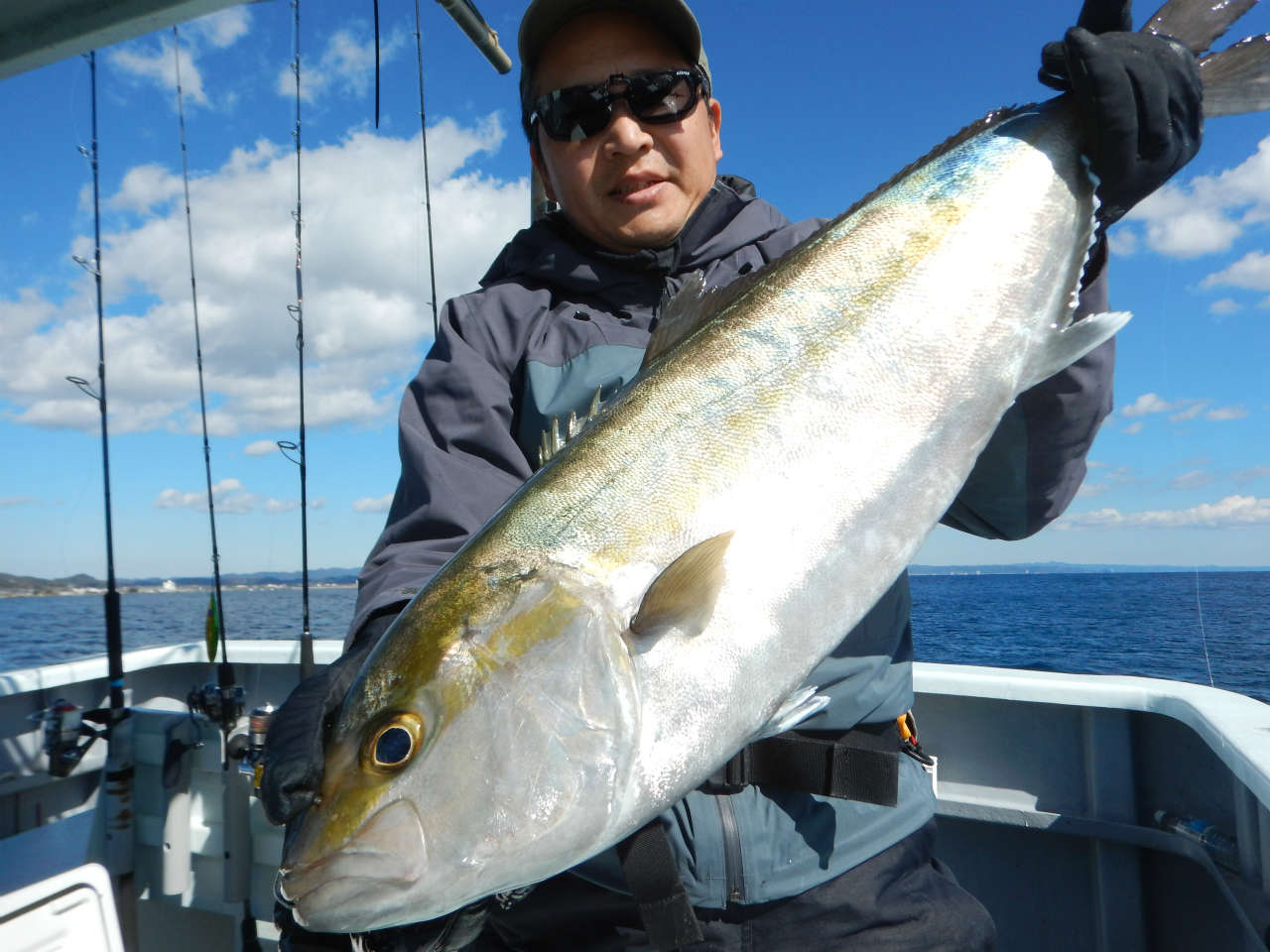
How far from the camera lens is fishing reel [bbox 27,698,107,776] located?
4.22 metres

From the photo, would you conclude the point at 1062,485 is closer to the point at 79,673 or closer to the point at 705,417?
the point at 705,417

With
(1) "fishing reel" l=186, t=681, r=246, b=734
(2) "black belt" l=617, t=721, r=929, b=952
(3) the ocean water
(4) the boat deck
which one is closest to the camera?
(2) "black belt" l=617, t=721, r=929, b=952

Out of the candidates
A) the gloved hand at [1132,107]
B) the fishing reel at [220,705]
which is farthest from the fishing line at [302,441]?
the gloved hand at [1132,107]

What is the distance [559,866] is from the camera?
1.27 m

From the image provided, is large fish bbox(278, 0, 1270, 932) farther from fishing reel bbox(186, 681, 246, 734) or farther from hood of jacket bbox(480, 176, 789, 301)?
fishing reel bbox(186, 681, 246, 734)

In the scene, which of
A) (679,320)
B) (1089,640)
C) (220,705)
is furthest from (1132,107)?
(1089,640)

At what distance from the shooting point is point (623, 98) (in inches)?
91.4

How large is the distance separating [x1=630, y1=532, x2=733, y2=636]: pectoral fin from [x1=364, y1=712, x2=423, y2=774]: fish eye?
406 mm

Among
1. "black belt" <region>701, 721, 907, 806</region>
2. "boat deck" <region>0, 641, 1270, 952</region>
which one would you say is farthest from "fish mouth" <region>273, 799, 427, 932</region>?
"boat deck" <region>0, 641, 1270, 952</region>

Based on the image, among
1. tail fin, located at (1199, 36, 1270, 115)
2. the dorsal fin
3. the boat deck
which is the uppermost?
tail fin, located at (1199, 36, 1270, 115)

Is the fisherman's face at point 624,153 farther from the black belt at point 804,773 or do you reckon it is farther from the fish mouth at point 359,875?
the fish mouth at point 359,875

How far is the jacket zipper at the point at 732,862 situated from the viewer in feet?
5.59

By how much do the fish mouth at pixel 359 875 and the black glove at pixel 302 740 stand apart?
138 millimetres

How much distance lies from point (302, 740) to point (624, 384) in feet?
3.50
